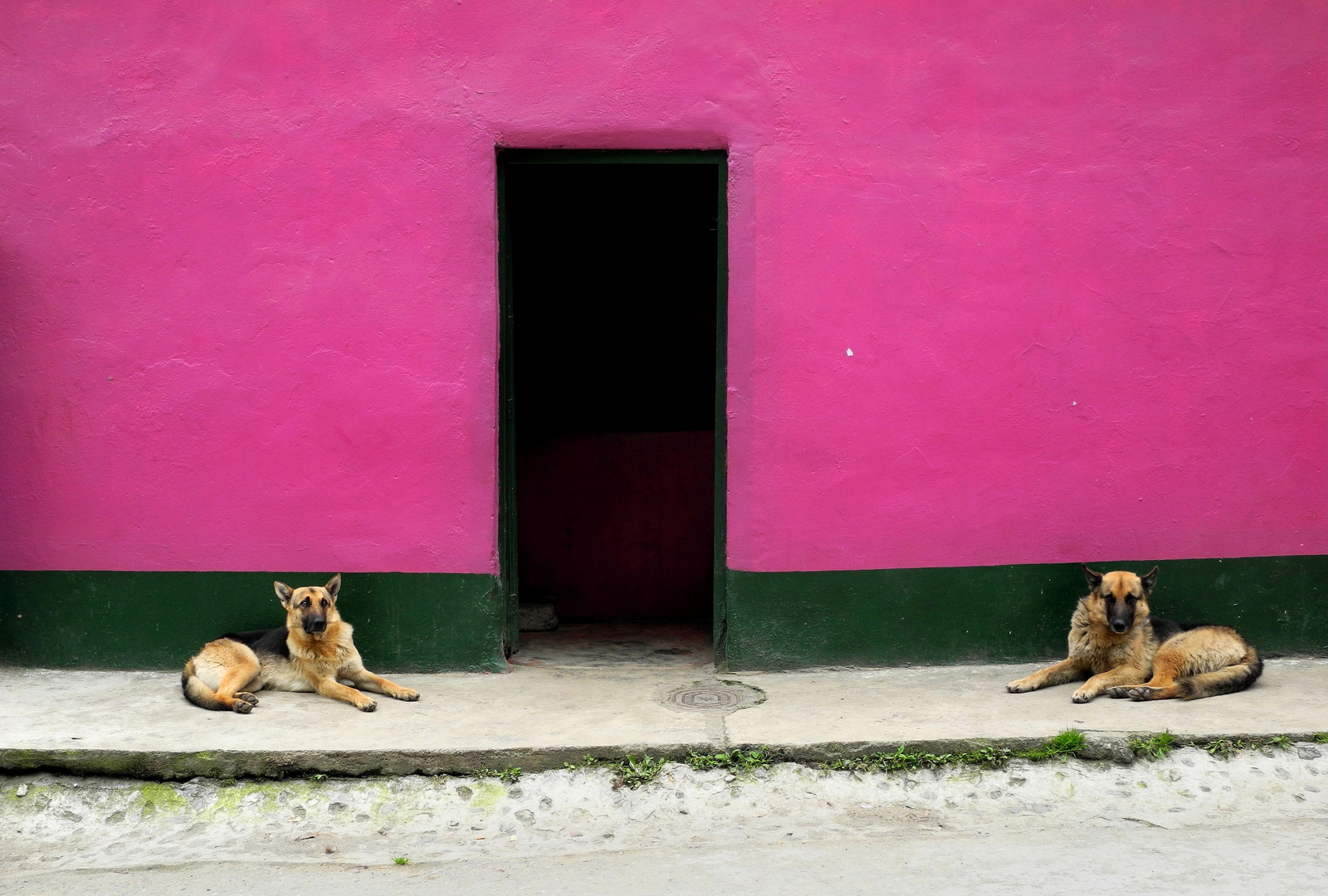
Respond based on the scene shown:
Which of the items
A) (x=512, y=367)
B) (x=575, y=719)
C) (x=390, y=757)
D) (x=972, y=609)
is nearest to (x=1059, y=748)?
(x=972, y=609)

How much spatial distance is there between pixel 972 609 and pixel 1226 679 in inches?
55.9

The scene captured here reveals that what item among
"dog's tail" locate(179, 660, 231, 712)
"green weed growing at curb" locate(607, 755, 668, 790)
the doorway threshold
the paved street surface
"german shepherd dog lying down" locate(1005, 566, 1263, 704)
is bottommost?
the paved street surface

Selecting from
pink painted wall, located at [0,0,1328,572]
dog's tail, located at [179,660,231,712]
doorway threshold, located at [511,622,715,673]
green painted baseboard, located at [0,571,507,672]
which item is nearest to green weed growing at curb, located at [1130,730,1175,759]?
pink painted wall, located at [0,0,1328,572]

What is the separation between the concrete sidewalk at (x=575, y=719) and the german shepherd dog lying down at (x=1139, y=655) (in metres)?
0.11

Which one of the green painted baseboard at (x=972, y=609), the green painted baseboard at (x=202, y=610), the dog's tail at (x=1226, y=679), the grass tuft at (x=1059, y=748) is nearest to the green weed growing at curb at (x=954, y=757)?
the grass tuft at (x=1059, y=748)

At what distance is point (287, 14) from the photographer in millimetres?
6262

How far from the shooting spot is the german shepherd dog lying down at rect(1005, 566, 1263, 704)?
5.77 m

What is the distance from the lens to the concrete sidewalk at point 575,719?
5.05 meters

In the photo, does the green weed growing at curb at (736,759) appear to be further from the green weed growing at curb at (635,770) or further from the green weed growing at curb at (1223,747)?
the green weed growing at curb at (1223,747)

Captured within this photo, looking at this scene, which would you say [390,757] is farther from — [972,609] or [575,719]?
[972,609]

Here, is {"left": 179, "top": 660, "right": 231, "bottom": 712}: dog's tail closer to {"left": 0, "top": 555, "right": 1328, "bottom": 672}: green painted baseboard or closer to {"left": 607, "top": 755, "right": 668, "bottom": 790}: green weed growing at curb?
{"left": 0, "top": 555, "right": 1328, "bottom": 672}: green painted baseboard

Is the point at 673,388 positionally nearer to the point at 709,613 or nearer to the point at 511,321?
the point at 709,613

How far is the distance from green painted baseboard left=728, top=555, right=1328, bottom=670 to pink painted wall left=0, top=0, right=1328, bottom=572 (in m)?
0.16

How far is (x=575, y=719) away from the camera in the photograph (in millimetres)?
5574
